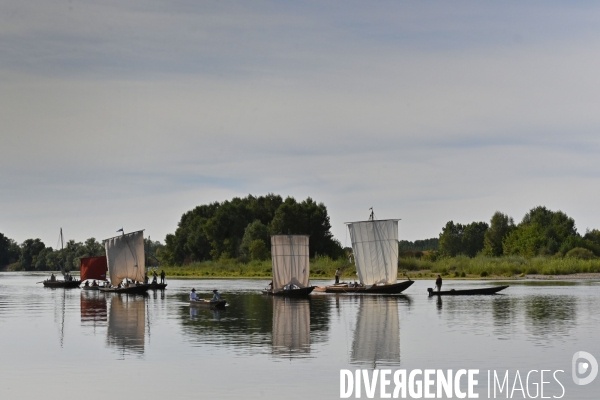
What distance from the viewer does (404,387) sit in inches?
1232

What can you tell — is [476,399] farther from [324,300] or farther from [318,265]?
[318,265]

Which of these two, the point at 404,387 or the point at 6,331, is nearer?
the point at 404,387

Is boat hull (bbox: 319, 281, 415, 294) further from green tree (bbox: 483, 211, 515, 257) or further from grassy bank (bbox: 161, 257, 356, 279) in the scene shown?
green tree (bbox: 483, 211, 515, 257)

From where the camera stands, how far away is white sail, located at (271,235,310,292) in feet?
293

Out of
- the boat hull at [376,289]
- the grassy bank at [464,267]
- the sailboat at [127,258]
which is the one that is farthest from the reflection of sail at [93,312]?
the grassy bank at [464,267]

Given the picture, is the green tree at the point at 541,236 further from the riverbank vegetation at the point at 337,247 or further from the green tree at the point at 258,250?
the green tree at the point at 258,250

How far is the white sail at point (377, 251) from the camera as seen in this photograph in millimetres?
90500

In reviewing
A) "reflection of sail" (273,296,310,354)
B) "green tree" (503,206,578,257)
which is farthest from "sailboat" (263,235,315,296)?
"green tree" (503,206,578,257)

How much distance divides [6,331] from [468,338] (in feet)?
87.5

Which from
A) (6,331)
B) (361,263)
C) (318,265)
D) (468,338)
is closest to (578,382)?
(468,338)

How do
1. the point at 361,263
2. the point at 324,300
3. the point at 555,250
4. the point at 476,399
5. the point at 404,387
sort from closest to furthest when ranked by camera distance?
the point at 476,399, the point at 404,387, the point at 324,300, the point at 361,263, the point at 555,250

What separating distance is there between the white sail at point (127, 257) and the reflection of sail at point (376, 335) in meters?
41.1

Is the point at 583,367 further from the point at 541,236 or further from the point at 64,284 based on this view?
the point at 541,236

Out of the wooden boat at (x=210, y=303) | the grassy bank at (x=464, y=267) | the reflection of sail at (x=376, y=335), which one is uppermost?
Result: the grassy bank at (x=464, y=267)
